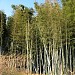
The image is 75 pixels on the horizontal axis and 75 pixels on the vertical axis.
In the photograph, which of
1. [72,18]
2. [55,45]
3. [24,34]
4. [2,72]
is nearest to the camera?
[2,72]

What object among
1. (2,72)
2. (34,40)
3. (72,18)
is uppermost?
(72,18)

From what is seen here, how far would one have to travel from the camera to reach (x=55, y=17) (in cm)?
1764

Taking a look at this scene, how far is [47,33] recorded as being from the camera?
65.2ft

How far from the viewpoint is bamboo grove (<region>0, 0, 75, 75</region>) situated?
1789 centimetres

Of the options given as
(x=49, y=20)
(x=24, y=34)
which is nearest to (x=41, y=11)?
(x=49, y=20)

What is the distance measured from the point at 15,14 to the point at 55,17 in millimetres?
9371

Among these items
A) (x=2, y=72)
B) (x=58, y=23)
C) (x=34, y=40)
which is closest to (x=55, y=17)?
(x=58, y=23)

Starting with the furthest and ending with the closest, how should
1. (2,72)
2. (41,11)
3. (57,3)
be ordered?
(41,11), (57,3), (2,72)

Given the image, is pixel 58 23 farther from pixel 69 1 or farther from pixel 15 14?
pixel 15 14

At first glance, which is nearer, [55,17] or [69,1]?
[55,17]

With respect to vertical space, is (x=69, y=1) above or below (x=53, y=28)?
above

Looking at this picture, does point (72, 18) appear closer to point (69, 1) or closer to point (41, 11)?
point (69, 1)

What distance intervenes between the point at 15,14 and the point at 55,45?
852cm

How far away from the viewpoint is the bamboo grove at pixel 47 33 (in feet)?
58.7
